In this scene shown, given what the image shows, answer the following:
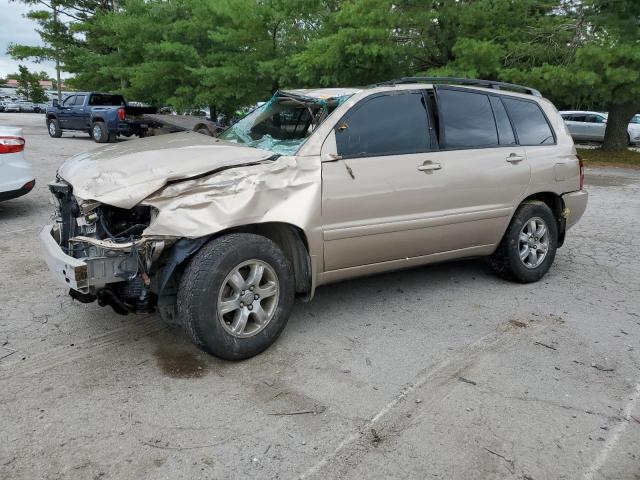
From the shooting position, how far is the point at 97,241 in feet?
10.9

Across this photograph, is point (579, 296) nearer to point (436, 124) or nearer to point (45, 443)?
point (436, 124)

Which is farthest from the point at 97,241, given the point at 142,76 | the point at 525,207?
the point at 142,76

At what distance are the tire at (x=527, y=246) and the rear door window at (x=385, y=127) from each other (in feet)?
4.31

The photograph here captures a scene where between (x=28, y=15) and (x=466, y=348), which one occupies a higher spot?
(x=28, y=15)

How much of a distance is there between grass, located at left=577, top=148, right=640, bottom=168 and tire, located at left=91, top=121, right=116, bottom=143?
15.6 meters

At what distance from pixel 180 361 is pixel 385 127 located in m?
2.31

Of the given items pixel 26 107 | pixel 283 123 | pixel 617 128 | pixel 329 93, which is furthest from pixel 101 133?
pixel 26 107

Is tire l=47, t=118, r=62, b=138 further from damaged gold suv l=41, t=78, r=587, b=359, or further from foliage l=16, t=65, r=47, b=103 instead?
foliage l=16, t=65, r=47, b=103

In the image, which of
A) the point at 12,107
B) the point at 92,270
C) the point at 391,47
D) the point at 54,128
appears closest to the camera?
the point at 92,270

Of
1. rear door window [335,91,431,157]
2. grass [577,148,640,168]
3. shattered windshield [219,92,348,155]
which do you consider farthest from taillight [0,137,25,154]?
grass [577,148,640,168]

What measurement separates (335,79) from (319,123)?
11944mm

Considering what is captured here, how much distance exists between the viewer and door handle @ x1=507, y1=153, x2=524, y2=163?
16.4 ft

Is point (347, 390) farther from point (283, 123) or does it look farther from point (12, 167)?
point (12, 167)

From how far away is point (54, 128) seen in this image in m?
22.1
